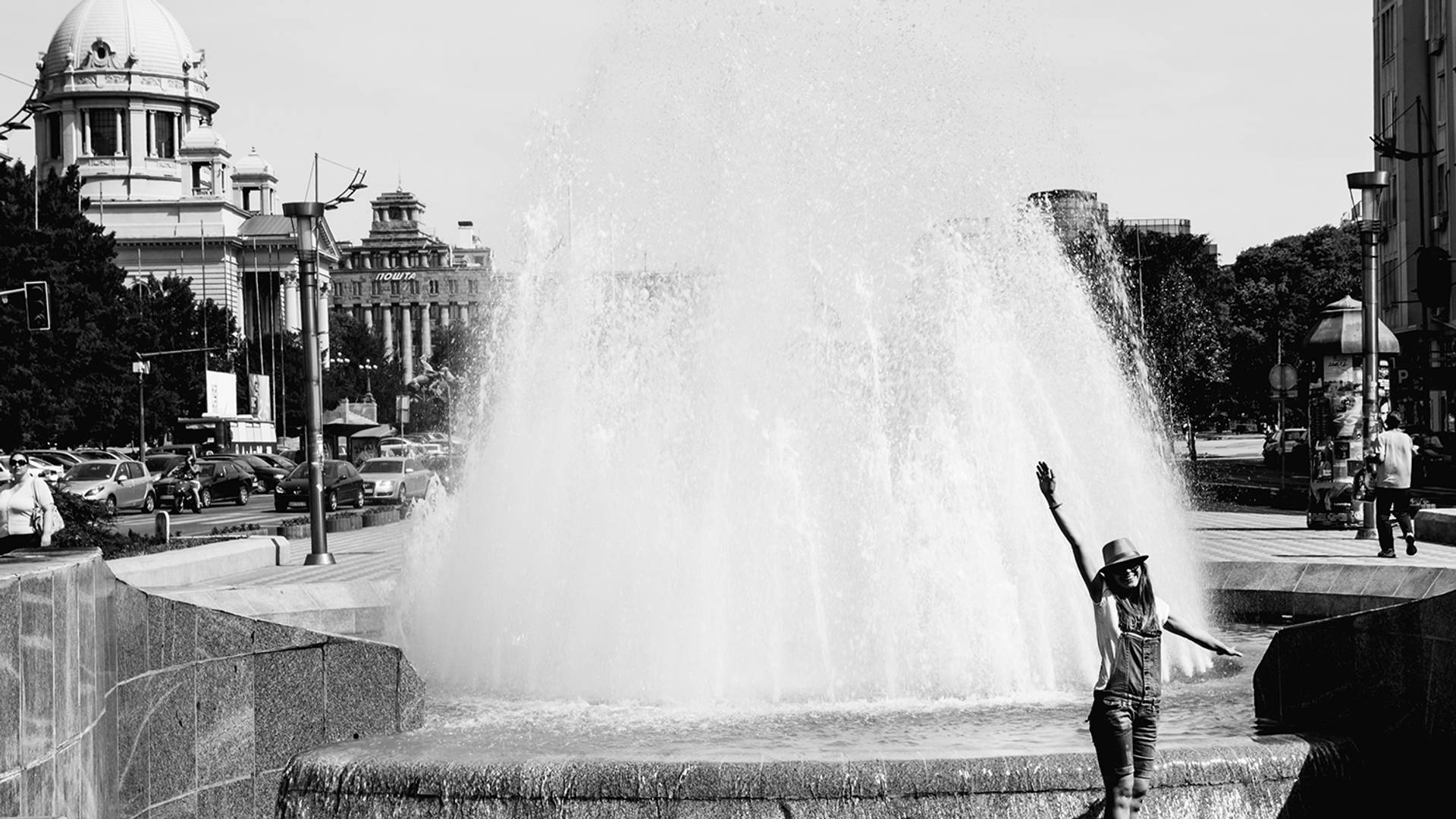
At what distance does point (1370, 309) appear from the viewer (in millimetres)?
21891

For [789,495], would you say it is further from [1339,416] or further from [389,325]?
[389,325]

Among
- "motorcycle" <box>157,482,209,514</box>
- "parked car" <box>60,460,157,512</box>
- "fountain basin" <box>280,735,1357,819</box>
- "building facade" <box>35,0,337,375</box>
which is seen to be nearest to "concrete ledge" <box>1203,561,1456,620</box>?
"fountain basin" <box>280,735,1357,819</box>

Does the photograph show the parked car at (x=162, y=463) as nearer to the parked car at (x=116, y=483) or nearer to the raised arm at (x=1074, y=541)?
the parked car at (x=116, y=483)

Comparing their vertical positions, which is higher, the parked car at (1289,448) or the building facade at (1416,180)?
the building facade at (1416,180)

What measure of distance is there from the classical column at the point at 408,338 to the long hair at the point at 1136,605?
169 metres

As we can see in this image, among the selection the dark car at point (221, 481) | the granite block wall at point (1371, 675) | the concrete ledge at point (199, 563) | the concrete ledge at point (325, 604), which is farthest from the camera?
the dark car at point (221, 481)

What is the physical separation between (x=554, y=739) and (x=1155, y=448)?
759cm

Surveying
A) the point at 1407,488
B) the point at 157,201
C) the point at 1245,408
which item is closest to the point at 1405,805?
the point at 1407,488

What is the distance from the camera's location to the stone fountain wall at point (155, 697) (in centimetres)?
675

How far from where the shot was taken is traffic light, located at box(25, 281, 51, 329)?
37.6m

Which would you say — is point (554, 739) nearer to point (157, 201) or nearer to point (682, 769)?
point (682, 769)

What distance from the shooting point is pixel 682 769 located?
25.6 feet

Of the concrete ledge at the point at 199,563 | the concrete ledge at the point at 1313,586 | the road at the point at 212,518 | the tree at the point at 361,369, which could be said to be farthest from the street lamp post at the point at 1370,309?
the tree at the point at 361,369

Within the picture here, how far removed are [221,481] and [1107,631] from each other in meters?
45.9
